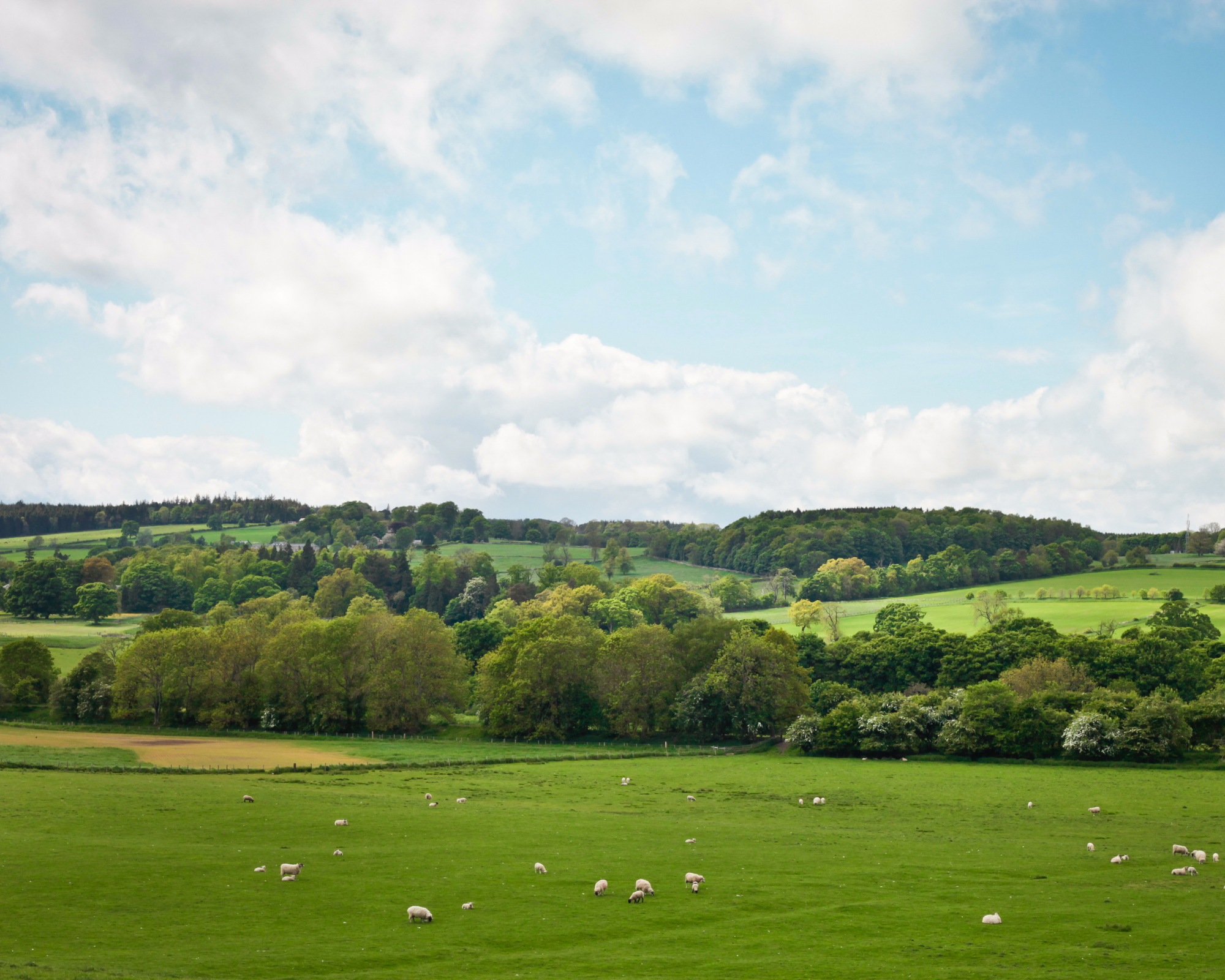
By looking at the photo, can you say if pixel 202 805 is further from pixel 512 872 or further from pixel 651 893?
pixel 651 893

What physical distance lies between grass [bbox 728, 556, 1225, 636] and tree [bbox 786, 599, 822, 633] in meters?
2.86

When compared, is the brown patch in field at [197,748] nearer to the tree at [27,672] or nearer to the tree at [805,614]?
the tree at [27,672]

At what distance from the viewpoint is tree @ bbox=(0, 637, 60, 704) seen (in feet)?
363

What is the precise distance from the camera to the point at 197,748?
8475cm

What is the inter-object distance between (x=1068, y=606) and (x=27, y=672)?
170 metres

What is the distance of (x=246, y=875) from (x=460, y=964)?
13597 millimetres

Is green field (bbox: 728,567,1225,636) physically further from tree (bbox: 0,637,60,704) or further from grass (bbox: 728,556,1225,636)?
tree (bbox: 0,637,60,704)

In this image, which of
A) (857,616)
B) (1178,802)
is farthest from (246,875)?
(857,616)

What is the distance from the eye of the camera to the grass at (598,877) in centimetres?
2456

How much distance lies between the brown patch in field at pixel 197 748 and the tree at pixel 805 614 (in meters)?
97.1

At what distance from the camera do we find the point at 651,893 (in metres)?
31.4

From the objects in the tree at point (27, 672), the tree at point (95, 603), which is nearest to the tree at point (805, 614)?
the tree at point (27, 672)

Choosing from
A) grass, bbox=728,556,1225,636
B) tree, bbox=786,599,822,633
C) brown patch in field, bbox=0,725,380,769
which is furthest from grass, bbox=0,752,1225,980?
tree, bbox=786,599,822,633

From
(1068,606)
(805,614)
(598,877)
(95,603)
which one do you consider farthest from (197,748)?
(1068,606)
